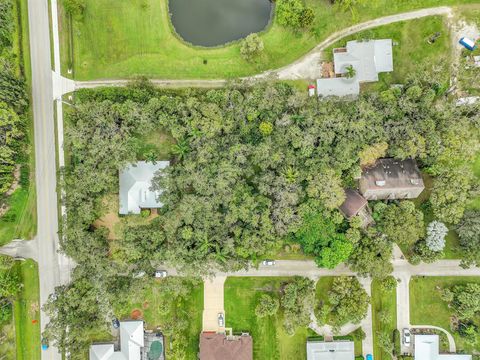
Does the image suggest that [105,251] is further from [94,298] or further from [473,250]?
[473,250]

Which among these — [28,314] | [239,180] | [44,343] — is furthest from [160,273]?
[28,314]

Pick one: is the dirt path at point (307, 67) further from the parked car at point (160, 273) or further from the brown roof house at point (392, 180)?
the parked car at point (160, 273)

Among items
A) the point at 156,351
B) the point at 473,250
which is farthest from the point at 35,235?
the point at 473,250

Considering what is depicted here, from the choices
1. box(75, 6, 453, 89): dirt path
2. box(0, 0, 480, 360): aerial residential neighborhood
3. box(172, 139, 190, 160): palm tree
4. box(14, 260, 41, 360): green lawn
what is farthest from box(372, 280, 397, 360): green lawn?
box(14, 260, 41, 360): green lawn

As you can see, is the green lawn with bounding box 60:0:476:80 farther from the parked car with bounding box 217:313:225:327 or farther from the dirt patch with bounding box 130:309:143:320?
the parked car with bounding box 217:313:225:327

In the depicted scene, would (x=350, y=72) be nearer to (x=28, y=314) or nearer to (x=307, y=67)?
(x=307, y=67)

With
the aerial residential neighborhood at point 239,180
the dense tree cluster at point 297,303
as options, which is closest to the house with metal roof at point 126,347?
the aerial residential neighborhood at point 239,180

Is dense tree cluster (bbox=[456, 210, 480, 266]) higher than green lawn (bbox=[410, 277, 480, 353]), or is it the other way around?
dense tree cluster (bbox=[456, 210, 480, 266])
